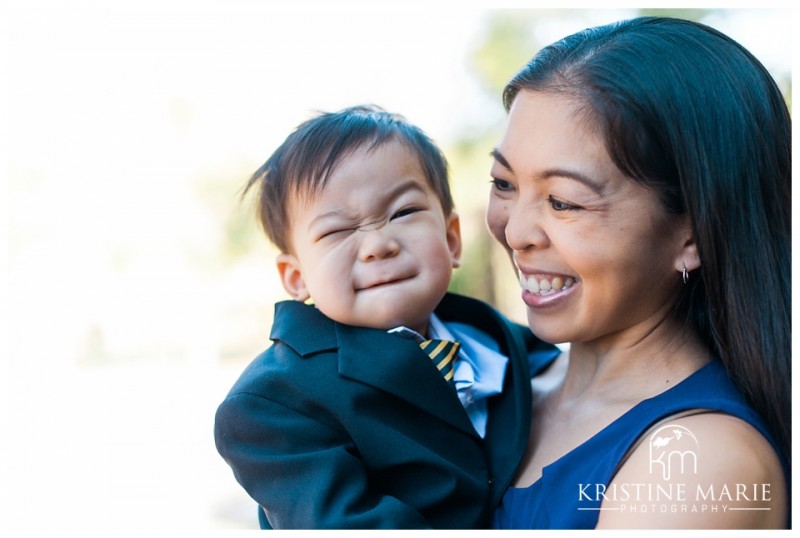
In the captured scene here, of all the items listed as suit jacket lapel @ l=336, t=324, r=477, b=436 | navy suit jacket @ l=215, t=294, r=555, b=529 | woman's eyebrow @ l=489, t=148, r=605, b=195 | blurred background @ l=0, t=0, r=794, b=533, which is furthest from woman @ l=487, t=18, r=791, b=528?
blurred background @ l=0, t=0, r=794, b=533

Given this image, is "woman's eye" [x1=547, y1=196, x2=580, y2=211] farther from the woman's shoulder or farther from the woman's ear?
the woman's shoulder

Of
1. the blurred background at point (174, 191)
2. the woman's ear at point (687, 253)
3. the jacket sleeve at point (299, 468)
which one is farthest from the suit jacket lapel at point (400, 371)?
the blurred background at point (174, 191)

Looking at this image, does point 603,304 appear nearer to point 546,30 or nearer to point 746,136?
point 746,136

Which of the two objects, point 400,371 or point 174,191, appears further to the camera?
point 174,191

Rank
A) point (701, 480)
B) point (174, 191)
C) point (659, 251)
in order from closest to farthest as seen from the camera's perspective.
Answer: point (701, 480) → point (659, 251) → point (174, 191)

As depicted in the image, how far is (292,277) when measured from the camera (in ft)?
6.46

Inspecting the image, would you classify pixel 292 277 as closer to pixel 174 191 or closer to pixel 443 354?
pixel 443 354

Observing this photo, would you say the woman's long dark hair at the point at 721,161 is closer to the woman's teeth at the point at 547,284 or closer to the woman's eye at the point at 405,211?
the woman's teeth at the point at 547,284

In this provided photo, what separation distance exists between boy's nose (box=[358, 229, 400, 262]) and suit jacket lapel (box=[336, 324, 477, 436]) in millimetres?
163

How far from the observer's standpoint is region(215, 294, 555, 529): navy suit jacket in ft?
5.13

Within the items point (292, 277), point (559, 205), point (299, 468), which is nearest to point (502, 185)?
point (559, 205)

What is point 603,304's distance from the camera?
1.67m

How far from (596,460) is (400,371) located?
0.42 metres

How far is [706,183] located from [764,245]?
18 centimetres
